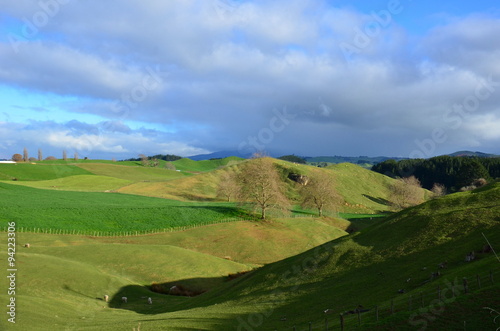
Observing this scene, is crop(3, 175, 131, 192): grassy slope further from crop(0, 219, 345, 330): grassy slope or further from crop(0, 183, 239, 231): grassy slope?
crop(0, 219, 345, 330): grassy slope

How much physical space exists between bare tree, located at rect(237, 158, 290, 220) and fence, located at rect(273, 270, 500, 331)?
7867cm

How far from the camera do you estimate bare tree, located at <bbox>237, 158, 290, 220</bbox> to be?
106 metres

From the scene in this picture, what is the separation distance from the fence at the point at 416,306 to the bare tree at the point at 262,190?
78670mm

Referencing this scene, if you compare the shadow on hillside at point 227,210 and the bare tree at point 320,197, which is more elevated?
the bare tree at point 320,197

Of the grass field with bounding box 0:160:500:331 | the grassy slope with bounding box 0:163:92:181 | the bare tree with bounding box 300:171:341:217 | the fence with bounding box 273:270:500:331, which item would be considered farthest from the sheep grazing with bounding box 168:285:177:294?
the grassy slope with bounding box 0:163:92:181

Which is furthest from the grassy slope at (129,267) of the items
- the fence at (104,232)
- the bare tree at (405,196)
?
the bare tree at (405,196)

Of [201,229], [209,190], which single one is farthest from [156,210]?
[209,190]

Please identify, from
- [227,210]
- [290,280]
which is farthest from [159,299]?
[227,210]

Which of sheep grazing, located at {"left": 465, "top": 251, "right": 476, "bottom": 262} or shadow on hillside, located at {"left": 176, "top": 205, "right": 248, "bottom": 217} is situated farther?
shadow on hillside, located at {"left": 176, "top": 205, "right": 248, "bottom": 217}

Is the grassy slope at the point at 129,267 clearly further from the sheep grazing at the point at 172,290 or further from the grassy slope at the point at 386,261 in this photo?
the grassy slope at the point at 386,261

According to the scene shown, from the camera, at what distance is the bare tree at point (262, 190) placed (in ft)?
349

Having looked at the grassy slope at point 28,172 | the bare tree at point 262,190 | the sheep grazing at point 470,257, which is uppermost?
the grassy slope at point 28,172

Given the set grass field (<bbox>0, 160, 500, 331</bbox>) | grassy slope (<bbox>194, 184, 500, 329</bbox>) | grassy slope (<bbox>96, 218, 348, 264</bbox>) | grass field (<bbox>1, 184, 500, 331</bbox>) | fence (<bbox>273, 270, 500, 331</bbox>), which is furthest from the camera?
grassy slope (<bbox>96, 218, 348, 264</bbox>)

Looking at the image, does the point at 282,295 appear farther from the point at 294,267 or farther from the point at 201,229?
the point at 201,229
